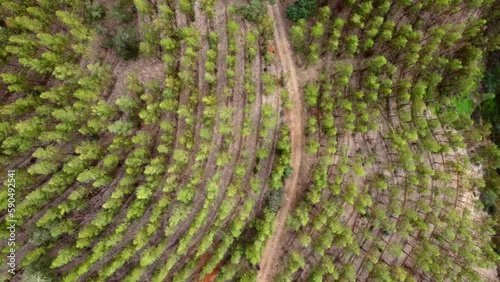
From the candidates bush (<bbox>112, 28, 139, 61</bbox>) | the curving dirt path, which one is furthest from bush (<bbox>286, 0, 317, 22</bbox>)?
bush (<bbox>112, 28, 139, 61</bbox>)

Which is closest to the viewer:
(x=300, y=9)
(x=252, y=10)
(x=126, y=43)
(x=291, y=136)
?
(x=126, y=43)

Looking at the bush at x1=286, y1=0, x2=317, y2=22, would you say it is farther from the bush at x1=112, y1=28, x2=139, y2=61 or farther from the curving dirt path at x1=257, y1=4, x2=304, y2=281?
the bush at x1=112, y1=28, x2=139, y2=61

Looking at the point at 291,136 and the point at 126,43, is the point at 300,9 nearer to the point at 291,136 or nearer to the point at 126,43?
the point at 291,136

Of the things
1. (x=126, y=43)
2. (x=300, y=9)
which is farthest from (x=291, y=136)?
(x=126, y=43)

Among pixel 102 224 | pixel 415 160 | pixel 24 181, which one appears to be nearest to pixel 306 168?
pixel 415 160

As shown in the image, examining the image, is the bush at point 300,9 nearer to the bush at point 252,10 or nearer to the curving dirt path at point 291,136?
the curving dirt path at point 291,136

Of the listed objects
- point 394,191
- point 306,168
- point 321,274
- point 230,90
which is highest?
point 230,90

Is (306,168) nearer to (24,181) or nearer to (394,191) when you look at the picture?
(394,191)
